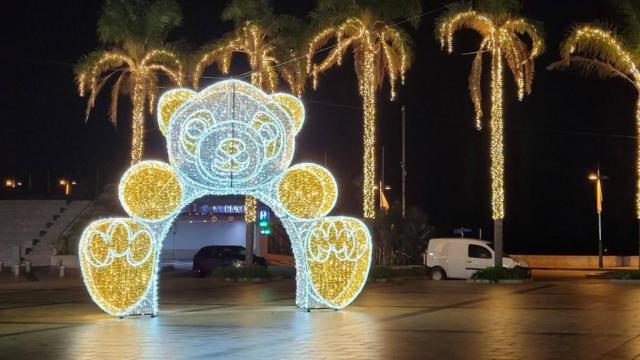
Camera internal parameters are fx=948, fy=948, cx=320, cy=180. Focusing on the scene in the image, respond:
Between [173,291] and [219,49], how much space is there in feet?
32.2

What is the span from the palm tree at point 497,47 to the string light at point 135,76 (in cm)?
1023

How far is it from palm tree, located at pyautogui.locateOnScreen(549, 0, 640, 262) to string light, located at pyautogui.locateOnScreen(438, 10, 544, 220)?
49.3 inches

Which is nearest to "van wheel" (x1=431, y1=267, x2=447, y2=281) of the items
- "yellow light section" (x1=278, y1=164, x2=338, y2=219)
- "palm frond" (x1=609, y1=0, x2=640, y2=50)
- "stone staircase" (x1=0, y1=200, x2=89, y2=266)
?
"palm frond" (x1=609, y1=0, x2=640, y2=50)

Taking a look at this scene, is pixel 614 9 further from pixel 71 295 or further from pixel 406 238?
pixel 71 295

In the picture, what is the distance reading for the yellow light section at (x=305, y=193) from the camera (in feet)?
64.4

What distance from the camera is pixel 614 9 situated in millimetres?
31688

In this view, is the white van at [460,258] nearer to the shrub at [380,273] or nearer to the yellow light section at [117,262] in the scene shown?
the shrub at [380,273]

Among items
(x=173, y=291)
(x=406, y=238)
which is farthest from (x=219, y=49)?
(x=406, y=238)

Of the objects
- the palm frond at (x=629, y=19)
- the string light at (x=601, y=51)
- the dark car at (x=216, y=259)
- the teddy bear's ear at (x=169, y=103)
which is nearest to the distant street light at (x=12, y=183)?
the dark car at (x=216, y=259)

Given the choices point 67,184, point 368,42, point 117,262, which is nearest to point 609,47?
point 368,42

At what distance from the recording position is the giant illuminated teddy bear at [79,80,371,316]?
1852 cm

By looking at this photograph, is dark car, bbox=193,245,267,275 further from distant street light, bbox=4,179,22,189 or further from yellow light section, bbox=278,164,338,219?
distant street light, bbox=4,179,22,189

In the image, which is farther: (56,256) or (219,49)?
(56,256)

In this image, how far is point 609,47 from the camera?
31.1 metres
